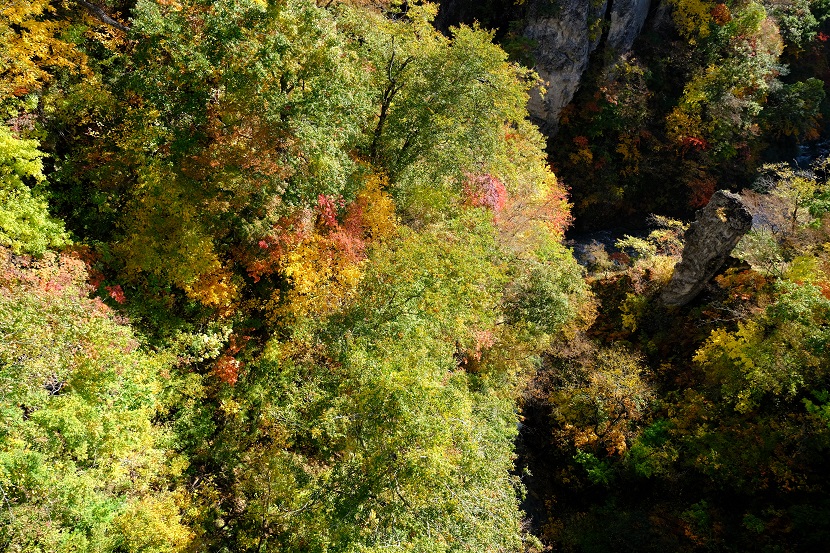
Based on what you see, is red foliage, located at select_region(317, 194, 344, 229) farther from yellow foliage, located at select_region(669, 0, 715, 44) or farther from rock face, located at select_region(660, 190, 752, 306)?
yellow foliage, located at select_region(669, 0, 715, 44)

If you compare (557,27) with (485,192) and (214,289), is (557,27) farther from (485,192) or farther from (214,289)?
(214,289)

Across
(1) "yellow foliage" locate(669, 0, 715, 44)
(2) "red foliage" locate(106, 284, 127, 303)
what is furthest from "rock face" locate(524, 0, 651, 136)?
(2) "red foliage" locate(106, 284, 127, 303)

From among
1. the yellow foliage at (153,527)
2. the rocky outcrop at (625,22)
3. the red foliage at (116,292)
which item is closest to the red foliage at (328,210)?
the red foliage at (116,292)

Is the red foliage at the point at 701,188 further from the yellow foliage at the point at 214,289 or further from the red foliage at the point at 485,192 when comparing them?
the yellow foliage at the point at 214,289

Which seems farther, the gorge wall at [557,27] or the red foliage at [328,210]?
the gorge wall at [557,27]

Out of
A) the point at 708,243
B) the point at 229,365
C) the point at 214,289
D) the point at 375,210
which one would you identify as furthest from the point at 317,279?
the point at 708,243

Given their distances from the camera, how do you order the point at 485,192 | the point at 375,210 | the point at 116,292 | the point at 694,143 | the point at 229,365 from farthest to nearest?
the point at 694,143 < the point at 485,192 < the point at 375,210 < the point at 229,365 < the point at 116,292
